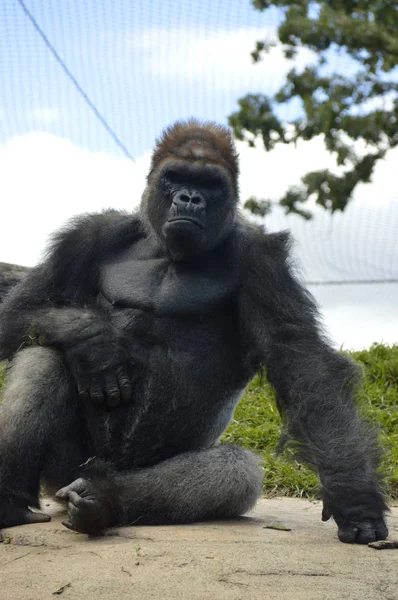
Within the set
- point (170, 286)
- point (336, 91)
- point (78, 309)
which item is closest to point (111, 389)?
point (78, 309)

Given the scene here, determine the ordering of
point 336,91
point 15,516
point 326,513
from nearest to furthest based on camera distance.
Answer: point 15,516 < point 326,513 < point 336,91

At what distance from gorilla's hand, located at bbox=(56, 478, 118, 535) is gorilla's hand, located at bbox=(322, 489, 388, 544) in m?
0.98

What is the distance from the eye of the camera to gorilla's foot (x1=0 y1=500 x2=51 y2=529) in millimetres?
4094

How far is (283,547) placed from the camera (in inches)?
147

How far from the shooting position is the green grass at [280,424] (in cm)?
582

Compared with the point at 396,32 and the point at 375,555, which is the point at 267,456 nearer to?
the point at 375,555

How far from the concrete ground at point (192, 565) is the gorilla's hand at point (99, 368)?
0.63 metres

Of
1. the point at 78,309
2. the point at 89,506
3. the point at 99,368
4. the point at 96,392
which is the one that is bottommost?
the point at 89,506

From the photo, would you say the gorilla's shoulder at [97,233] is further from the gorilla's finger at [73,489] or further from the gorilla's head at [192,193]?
the gorilla's finger at [73,489]

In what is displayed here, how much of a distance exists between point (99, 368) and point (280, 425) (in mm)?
2556

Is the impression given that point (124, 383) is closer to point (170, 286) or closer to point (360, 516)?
point (170, 286)

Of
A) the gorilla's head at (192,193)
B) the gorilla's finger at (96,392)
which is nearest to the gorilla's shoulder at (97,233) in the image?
the gorilla's head at (192,193)

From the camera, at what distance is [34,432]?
4.20m

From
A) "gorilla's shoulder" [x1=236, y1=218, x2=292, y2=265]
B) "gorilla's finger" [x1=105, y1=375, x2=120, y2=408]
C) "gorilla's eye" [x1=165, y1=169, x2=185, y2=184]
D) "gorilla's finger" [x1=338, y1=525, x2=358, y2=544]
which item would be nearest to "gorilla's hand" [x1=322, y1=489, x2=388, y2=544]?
"gorilla's finger" [x1=338, y1=525, x2=358, y2=544]
